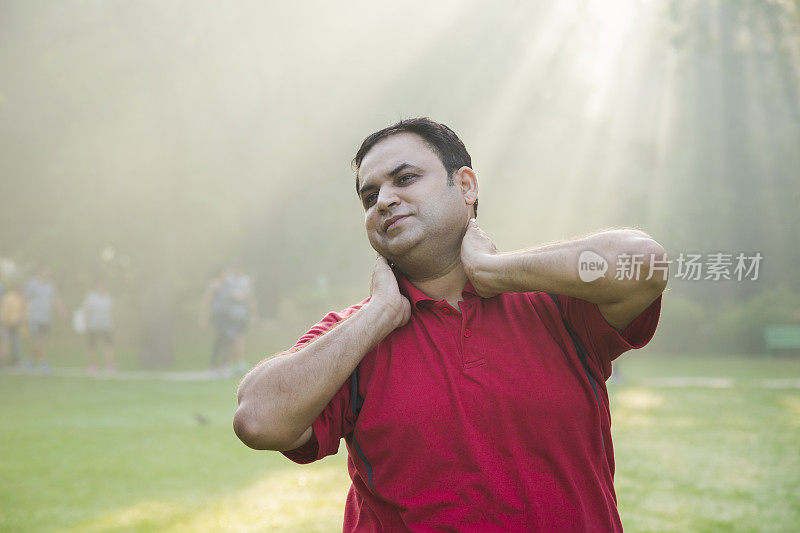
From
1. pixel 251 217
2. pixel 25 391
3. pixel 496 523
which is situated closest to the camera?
pixel 496 523

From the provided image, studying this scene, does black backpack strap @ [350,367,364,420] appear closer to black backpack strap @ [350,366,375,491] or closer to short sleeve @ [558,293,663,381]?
black backpack strap @ [350,366,375,491]

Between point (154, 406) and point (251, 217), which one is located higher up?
point (251, 217)

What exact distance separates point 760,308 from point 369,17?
14418 mm

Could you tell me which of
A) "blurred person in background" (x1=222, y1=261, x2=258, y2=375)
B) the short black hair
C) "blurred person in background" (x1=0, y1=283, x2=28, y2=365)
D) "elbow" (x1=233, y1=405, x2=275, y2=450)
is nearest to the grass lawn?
"blurred person in background" (x1=222, y1=261, x2=258, y2=375)

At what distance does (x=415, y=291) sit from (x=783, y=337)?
19.6 meters

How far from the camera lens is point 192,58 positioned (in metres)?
19.8

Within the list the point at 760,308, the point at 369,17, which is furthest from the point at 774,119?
the point at 369,17

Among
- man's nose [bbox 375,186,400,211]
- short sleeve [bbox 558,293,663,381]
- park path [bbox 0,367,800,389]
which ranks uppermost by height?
man's nose [bbox 375,186,400,211]

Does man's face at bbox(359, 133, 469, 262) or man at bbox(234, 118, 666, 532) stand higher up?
man's face at bbox(359, 133, 469, 262)

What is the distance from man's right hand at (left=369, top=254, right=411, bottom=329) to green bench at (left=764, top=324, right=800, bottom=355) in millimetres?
19568

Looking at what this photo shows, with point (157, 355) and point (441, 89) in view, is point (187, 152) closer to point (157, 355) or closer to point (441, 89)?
point (157, 355)

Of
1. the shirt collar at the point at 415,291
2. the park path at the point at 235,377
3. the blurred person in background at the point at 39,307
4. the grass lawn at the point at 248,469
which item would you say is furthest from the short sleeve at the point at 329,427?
the blurred person in background at the point at 39,307

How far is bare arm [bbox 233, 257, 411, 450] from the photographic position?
7.70ft

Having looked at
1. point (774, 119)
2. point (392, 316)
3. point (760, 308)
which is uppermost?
point (774, 119)
